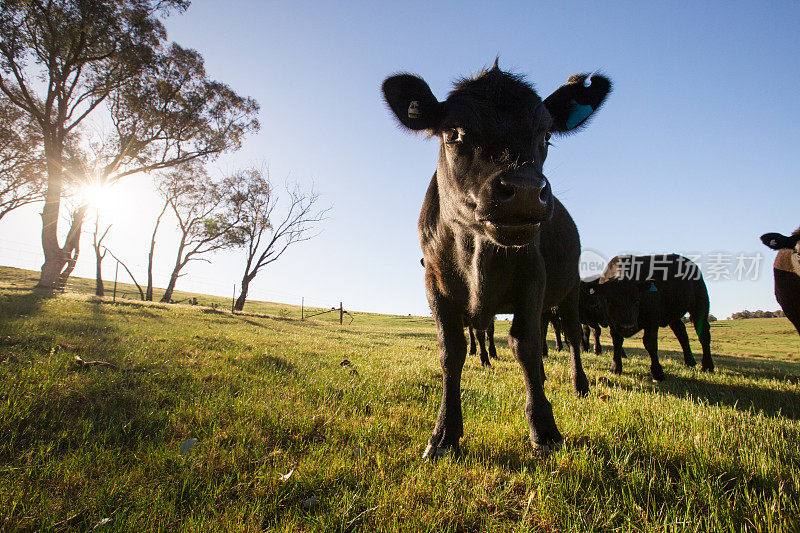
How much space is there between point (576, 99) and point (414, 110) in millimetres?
1756

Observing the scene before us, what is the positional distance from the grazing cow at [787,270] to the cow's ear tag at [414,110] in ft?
23.4

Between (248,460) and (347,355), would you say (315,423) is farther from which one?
(347,355)

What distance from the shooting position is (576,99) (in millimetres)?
3754

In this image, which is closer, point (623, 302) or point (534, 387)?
point (534, 387)

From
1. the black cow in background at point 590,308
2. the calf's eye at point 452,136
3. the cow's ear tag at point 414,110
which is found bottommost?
the black cow in background at point 590,308

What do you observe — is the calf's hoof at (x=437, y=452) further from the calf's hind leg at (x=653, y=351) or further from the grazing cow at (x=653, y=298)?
the grazing cow at (x=653, y=298)

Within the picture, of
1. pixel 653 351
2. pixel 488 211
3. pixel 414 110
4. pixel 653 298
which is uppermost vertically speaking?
pixel 414 110

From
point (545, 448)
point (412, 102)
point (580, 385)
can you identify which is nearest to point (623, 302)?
point (580, 385)

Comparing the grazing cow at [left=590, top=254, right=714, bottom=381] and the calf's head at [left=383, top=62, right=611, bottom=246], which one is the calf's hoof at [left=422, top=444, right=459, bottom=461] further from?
the grazing cow at [left=590, top=254, right=714, bottom=381]

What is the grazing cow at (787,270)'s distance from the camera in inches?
254

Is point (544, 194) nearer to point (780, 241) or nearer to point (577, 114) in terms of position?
point (577, 114)

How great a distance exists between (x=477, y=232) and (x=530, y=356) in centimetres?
112

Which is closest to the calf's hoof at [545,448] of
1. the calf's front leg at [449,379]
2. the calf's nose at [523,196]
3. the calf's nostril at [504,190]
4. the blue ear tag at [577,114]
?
the calf's front leg at [449,379]

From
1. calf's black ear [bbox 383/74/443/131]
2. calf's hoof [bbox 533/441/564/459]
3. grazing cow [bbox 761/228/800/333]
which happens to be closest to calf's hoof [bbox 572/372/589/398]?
calf's hoof [bbox 533/441/564/459]
